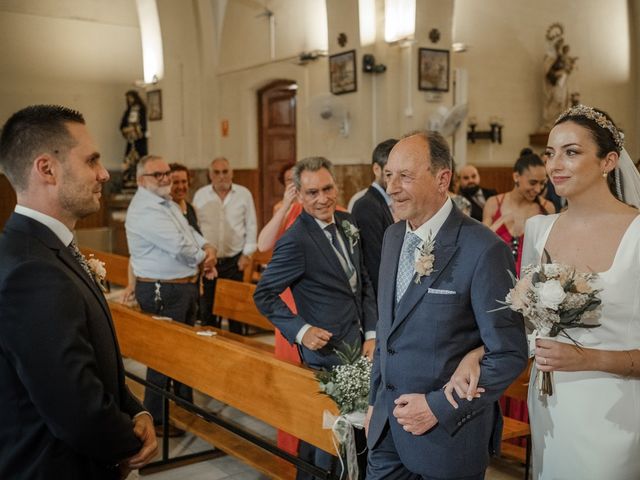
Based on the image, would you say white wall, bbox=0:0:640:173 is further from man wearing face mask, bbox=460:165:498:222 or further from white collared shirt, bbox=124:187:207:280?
white collared shirt, bbox=124:187:207:280

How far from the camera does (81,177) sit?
187 cm

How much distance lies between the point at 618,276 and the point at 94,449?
1625 mm

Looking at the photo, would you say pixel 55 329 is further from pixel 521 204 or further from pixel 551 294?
pixel 521 204

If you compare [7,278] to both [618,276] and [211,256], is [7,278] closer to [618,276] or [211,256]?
[618,276]

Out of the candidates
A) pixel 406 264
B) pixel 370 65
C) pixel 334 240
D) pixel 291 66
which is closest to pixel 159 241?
pixel 334 240

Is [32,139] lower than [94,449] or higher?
higher

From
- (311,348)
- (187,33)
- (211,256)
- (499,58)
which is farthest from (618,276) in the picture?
(187,33)

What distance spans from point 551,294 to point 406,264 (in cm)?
50

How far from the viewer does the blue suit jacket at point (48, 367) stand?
1641 millimetres

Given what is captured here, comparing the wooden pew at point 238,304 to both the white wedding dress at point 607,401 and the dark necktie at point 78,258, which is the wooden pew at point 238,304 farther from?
the dark necktie at point 78,258

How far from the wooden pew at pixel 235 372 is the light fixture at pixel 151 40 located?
8197mm

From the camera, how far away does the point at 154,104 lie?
40.8 ft

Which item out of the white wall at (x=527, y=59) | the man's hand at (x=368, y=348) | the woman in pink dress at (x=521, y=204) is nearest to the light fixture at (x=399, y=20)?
the white wall at (x=527, y=59)

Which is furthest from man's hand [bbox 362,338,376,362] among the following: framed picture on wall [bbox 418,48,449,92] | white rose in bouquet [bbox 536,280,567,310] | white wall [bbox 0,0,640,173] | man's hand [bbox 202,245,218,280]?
framed picture on wall [bbox 418,48,449,92]
